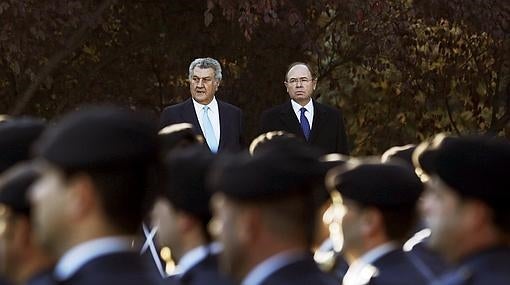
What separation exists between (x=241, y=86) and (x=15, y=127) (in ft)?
35.4

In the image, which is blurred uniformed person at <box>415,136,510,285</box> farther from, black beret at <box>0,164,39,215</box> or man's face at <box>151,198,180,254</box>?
black beret at <box>0,164,39,215</box>

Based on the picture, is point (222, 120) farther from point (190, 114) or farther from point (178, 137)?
point (178, 137)

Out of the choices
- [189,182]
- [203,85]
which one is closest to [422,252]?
[189,182]

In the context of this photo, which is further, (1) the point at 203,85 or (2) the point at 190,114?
(1) the point at 203,85

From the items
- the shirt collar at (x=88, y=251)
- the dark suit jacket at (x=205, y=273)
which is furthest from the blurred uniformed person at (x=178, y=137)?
the shirt collar at (x=88, y=251)

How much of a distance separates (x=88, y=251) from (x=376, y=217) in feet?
7.42

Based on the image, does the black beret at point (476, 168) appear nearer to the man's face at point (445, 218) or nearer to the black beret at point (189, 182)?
the man's face at point (445, 218)

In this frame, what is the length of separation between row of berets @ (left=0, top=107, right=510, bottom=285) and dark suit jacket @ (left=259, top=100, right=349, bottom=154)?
5342mm

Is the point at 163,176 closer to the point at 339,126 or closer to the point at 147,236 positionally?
the point at 147,236

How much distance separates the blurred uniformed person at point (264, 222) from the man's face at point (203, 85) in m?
6.91

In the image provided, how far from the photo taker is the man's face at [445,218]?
17.1 ft

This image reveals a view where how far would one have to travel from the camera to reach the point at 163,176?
230 inches

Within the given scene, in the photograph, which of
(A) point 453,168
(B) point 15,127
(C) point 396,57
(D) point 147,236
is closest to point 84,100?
(C) point 396,57

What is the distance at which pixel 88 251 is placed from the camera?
4254 mm
